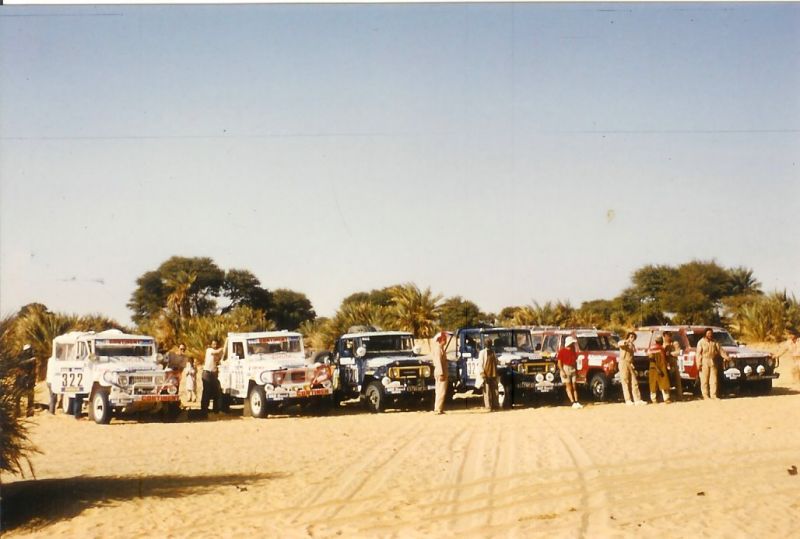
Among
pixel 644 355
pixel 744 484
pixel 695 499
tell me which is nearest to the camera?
pixel 695 499

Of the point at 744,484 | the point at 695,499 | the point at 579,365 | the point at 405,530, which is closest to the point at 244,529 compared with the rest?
the point at 405,530

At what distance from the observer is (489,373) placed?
18703mm

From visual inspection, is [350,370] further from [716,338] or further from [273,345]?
[716,338]

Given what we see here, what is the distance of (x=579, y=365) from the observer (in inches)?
797

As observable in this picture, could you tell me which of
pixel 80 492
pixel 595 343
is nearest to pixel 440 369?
pixel 595 343

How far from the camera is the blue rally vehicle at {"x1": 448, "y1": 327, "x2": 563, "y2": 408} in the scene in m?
19.2

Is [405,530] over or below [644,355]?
below

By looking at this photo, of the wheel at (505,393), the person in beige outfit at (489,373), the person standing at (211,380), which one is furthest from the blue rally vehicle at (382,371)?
the person standing at (211,380)

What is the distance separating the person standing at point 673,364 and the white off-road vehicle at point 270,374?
7653 millimetres

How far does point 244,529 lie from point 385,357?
36.8ft

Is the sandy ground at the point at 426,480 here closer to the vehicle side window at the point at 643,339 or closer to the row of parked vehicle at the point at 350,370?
the row of parked vehicle at the point at 350,370

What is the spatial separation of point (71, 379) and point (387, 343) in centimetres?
701

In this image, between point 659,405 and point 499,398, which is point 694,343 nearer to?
point 659,405

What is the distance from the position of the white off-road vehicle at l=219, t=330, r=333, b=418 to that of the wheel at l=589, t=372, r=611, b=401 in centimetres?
608
